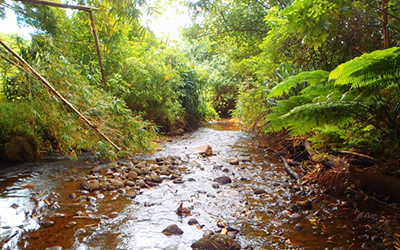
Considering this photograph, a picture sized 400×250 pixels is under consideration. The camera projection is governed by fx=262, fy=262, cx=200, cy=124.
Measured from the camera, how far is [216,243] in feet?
5.95

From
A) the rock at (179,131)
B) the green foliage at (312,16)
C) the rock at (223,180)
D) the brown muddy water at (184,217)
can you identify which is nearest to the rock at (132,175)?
the brown muddy water at (184,217)

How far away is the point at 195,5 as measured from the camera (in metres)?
3.05

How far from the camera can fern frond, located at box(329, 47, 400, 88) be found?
5.96ft

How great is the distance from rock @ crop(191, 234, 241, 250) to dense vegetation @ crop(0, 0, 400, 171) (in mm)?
1023

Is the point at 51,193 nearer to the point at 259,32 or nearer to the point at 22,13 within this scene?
the point at 22,13

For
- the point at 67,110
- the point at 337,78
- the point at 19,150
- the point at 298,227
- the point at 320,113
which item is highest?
the point at 337,78

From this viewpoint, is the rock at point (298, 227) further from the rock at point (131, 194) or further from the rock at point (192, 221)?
the rock at point (131, 194)

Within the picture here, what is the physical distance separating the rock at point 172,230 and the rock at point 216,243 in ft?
0.74

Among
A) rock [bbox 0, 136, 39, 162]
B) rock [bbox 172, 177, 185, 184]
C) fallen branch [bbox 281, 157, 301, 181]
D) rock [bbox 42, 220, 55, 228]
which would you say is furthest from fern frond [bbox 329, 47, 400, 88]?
rock [bbox 0, 136, 39, 162]

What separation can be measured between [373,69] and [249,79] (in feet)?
14.8

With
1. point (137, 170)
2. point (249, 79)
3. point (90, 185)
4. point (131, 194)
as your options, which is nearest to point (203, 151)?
point (137, 170)

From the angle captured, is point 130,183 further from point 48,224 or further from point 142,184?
point 48,224

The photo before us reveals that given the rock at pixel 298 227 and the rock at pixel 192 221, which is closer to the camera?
the rock at pixel 298 227

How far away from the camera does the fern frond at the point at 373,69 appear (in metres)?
1.82
